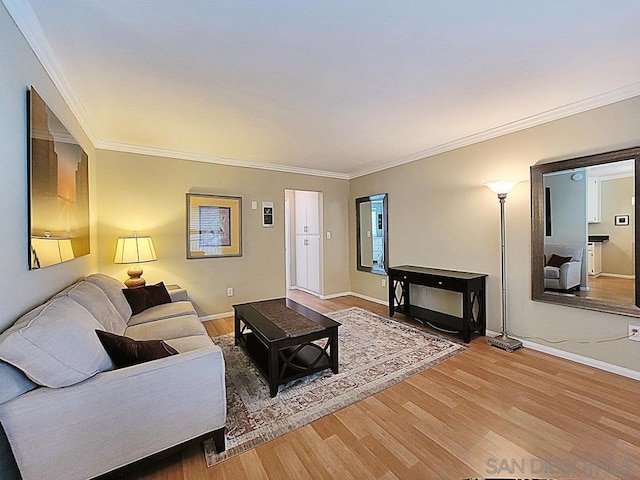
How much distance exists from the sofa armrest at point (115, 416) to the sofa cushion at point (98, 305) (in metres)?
0.75

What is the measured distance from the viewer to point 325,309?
4.55 m

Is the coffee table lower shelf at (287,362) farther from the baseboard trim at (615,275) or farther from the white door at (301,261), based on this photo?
the white door at (301,261)

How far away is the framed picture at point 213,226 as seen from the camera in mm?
3953

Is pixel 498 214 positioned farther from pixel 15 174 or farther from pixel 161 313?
pixel 15 174

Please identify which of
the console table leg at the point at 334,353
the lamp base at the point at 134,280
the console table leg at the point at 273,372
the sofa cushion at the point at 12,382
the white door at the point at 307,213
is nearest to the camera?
the sofa cushion at the point at 12,382

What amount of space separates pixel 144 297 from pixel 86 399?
183cm

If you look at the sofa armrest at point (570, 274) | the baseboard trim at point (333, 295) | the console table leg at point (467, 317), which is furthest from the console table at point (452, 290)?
the baseboard trim at point (333, 295)

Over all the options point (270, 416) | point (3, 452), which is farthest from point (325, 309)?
point (3, 452)

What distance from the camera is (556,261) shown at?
281 cm

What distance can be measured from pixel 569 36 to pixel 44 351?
3.04 m

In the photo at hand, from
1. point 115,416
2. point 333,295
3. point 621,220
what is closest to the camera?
point 115,416

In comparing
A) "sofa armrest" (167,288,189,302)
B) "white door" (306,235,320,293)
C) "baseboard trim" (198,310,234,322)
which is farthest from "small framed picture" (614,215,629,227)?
"baseboard trim" (198,310,234,322)

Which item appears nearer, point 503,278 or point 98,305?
point 98,305

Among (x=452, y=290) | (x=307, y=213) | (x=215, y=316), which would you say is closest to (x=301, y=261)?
(x=307, y=213)
